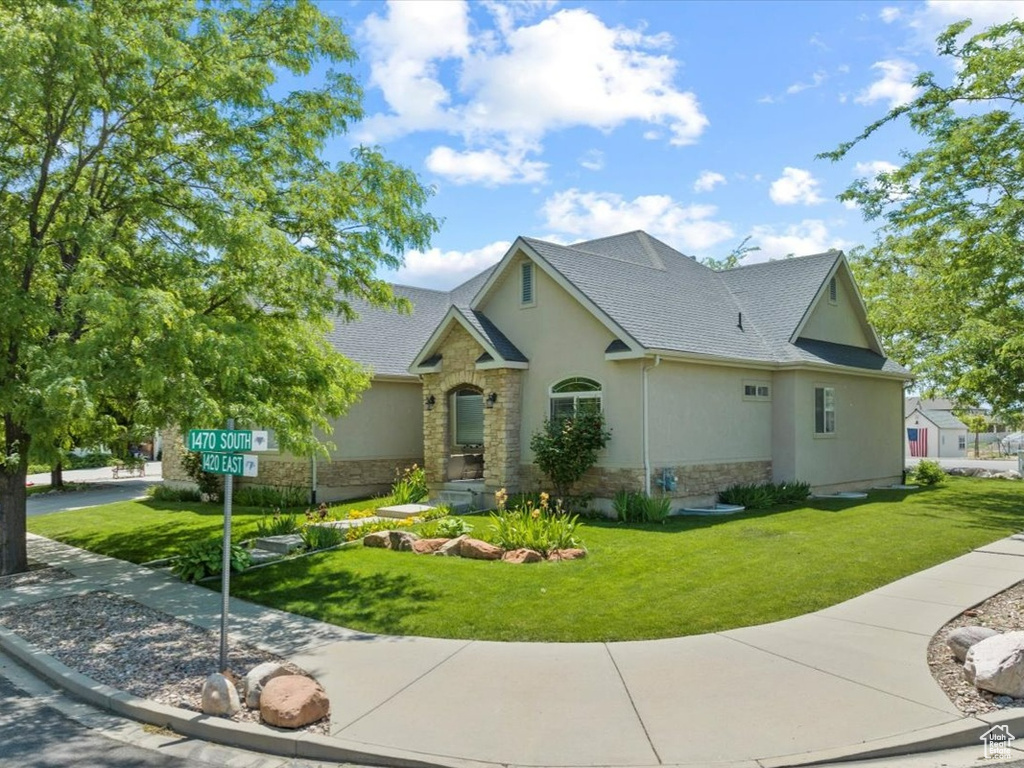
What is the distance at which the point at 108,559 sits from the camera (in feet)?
42.2

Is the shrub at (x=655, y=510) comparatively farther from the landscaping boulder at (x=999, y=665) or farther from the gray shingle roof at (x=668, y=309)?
the landscaping boulder at (x=999, y=665)

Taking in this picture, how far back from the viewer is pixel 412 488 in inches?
712

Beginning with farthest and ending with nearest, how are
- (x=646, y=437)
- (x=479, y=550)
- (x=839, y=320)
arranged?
(x=839, y=320) → (x=646, y=437) → (x=479, y=550)

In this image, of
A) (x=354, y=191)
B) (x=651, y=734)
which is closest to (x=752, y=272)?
(x=354, y=191)

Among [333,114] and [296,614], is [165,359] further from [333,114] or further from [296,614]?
[333,114]

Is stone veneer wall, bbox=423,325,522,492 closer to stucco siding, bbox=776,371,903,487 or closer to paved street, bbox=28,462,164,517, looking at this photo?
stucco siding, bbox=776,371,903,487

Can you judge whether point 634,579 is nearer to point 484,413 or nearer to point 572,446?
point 572,446

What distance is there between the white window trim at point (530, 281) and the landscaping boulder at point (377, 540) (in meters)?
6.97

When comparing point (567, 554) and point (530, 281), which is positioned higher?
point (530, 281)

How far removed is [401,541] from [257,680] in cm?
621

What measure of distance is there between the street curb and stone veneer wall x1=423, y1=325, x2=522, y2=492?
10.8 metres

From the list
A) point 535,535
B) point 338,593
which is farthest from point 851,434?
point 338,593

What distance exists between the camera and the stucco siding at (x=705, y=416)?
50.5 feet

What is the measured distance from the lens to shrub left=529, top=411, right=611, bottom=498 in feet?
49.9
